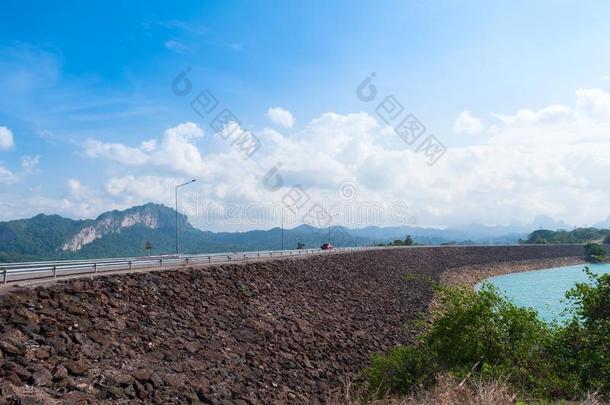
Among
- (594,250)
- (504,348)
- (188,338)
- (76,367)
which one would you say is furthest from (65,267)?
(594,250)

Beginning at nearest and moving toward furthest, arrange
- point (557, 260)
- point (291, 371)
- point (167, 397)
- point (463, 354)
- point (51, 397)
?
1. point (51, 397)
2. point (167, 397)
3. point (463, 354)
4. point (291, 371)
5. point (557, 260)

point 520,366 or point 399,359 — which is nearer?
point 520,366

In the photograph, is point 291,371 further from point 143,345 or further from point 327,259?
point 327,259

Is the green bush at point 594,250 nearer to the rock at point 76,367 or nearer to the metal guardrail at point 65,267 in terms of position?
the metal guardrail at point 65,267

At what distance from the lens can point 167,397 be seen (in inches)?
548

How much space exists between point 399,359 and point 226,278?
40.6 feet

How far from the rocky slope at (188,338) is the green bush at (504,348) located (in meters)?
3.52

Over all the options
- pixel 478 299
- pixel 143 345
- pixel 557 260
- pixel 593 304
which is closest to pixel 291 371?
pixel 143 345

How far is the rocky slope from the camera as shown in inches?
502

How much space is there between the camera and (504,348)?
17656 mm

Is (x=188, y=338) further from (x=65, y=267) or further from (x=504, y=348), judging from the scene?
(x=504, y=348)

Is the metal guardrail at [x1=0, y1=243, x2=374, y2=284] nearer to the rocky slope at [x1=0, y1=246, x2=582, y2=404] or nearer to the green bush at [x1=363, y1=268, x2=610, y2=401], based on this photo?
the rocky slope at [x1=0, y1=246, x2=582, y2=404]

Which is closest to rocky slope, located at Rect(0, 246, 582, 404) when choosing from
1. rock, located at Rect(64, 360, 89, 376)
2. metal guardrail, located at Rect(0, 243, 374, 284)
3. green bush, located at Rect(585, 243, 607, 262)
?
rock, located at Rect(64, 360, 89, 376)

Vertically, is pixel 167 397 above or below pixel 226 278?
below
